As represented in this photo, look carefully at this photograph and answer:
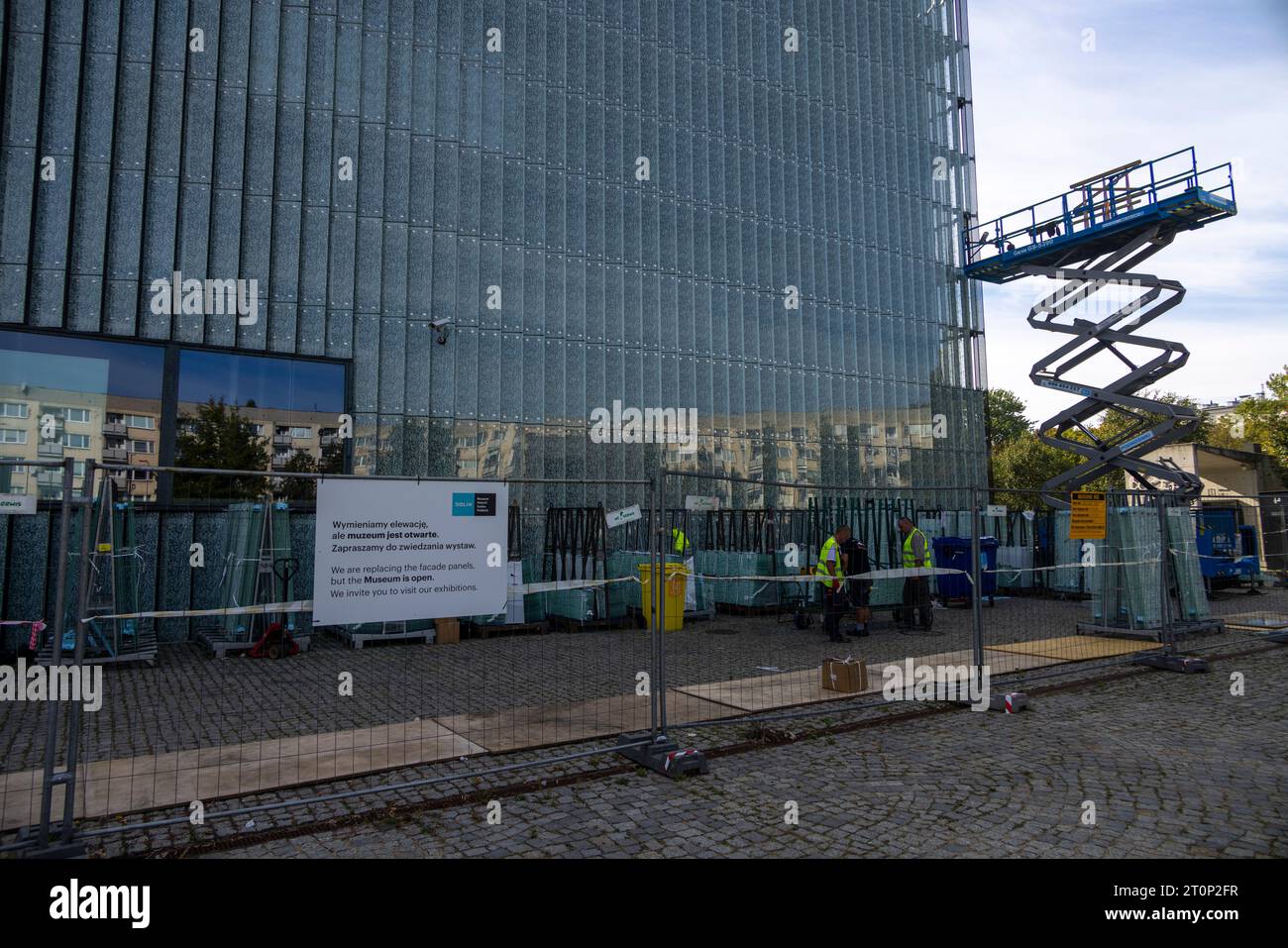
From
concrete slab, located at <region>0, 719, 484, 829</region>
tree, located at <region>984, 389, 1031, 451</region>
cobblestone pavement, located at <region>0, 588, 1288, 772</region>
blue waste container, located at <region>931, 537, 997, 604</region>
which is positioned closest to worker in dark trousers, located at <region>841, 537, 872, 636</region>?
cobblestone pavement, located at <region>0, 588, 1288, 772</region>

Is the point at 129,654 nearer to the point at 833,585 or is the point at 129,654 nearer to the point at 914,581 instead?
the point at 833,585

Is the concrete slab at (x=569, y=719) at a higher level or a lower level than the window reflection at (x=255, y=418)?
lower

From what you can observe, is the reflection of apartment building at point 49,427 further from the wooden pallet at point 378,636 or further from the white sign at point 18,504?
the white sign at point 18,504

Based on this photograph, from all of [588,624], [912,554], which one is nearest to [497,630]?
[588,624]

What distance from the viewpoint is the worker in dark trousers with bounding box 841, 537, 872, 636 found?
13.7m

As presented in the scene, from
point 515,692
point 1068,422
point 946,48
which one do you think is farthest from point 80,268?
point 946,48

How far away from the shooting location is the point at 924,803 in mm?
5512

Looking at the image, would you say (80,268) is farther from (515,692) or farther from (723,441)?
(723,441)

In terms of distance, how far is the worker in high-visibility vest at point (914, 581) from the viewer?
Result: 560 inches

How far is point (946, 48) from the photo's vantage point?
1081 inches

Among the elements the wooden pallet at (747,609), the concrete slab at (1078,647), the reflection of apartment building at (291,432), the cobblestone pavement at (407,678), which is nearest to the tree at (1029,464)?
the wooden pallet at (747,609)
